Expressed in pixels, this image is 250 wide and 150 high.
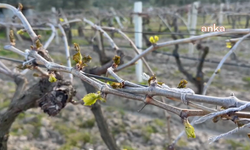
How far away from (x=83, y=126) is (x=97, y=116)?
1.36 meters

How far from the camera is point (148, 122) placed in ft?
10.2

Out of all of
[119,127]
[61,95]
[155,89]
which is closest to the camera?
[155,89]

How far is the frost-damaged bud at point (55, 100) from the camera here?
1232 millimetres

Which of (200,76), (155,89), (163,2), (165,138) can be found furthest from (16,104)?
(163,2)

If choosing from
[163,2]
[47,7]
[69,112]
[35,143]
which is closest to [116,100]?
[69,112]

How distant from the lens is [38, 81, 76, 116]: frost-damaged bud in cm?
123

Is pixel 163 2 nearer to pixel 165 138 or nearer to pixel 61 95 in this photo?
pixel 165 138

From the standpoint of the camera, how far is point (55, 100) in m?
1.25

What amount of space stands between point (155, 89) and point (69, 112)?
2714 millimetres

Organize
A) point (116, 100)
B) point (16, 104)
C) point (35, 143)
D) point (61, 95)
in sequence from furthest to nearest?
point (116, 100)
point (35, 143)
point (16, 104)
point (61, 95)

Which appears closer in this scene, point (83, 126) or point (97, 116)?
point (97, 116)

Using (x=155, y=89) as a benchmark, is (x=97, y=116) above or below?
below

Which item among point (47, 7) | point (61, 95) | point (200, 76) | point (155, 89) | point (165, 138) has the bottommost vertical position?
point (165, 138)

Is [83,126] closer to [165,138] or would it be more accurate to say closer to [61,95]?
[165,138]
